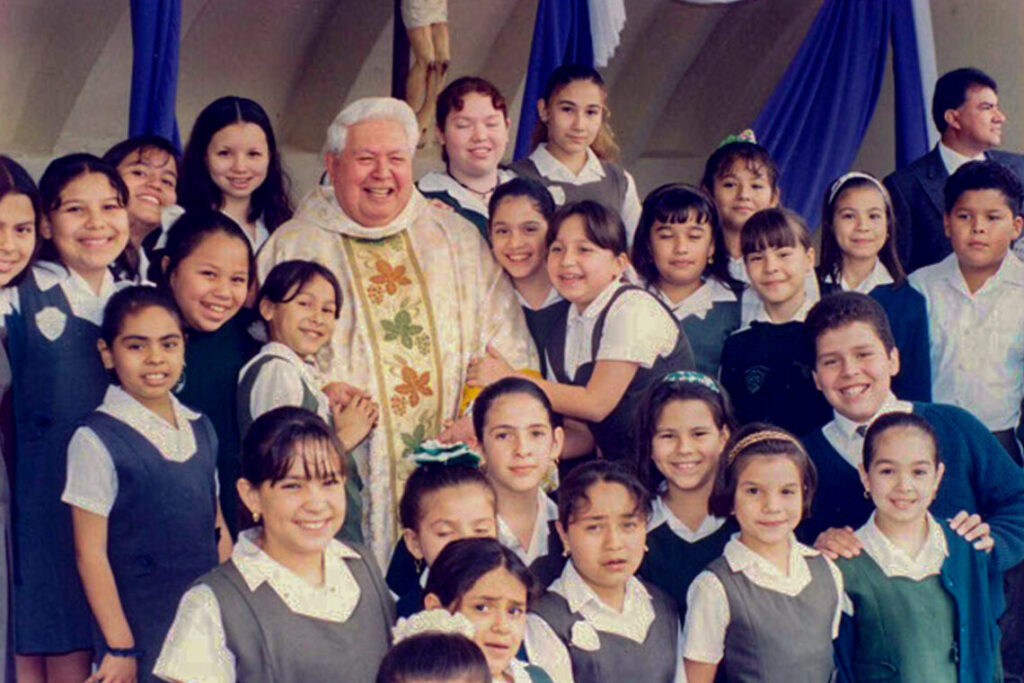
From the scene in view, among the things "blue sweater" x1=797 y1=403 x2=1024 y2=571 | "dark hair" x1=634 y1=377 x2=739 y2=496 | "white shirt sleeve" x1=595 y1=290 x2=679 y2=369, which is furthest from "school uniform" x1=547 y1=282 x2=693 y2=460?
"blue sweater" x1=797 y1=403 x2=1024 y2=571

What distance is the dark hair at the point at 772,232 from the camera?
169 inches

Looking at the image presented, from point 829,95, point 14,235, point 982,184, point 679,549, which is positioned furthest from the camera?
point 829,95

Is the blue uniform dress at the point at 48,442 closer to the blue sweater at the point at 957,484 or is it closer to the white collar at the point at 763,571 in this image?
the white collar at the point at 763,571

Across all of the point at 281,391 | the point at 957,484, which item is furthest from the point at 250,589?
the point at 957,484

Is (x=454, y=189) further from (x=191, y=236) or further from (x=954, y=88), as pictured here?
(x=954, y=88)

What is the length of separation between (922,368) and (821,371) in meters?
0.50

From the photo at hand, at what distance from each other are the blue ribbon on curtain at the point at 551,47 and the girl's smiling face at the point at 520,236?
1165 mm

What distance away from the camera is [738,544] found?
3.73 m

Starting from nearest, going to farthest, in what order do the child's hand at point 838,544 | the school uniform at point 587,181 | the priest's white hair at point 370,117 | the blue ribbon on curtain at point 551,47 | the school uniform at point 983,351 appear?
the child's hand at point 838,544
the priest's white hair at point 370,117
the school uniform at point 983,351
the school uniform at point 587,181
the blue ribbon on curtain at point 551,47

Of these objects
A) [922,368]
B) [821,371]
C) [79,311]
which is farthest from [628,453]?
[79,311]

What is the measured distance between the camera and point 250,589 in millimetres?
3219

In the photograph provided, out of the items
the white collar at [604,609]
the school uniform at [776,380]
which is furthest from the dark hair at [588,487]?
the school uniform at [776,380]

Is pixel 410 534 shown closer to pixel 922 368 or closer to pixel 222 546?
pixel 222 546

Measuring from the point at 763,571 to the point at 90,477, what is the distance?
131 centimetres
